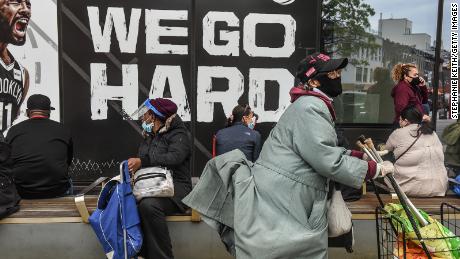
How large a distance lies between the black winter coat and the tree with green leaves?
286 cm

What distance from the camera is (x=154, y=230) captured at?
419cm

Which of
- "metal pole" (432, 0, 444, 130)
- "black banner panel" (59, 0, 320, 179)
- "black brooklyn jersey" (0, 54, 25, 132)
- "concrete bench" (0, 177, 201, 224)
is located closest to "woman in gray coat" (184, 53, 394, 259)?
"concrete bench" (0, 177, 201, 224)

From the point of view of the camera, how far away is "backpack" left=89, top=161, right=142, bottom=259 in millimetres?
4016

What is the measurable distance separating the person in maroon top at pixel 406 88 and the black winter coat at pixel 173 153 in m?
2.86

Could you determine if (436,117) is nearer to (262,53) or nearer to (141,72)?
(262,53)

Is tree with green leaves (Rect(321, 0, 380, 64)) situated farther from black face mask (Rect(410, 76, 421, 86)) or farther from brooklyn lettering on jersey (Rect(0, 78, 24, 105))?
brooklyn lettering on jersey (Rect(0, 78, 24, 105))

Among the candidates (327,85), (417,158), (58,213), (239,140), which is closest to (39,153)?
(58,213)

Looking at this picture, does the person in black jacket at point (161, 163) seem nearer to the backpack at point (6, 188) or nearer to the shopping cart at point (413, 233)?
the backpack at point (6, 188)

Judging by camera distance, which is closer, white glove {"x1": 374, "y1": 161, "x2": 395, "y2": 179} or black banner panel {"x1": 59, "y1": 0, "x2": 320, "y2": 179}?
white glove {"x1": 374, "y1": 161, "x2": 395, "y2": 179}

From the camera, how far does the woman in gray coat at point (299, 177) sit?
277cm

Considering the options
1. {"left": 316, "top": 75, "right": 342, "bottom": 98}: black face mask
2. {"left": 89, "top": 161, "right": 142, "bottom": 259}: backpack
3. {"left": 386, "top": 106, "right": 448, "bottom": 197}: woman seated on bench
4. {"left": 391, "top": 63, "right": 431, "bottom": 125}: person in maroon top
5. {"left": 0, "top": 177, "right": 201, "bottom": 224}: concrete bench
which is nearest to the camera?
{"left": 316, "top": 75, "right": 342, "bottom": 98}: black face mask

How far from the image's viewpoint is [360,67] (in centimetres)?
654

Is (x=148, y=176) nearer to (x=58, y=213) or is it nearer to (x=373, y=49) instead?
(x=58, y=213)

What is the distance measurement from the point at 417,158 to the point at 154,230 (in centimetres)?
288
